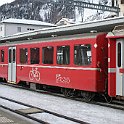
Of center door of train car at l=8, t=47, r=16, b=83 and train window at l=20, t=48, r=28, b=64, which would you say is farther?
center door of train car at l=8, t=47, r=16, b=83

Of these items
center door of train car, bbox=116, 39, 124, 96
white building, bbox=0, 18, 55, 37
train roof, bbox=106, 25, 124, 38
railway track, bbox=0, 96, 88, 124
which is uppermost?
white building, bbox=0, 18, 55, 37

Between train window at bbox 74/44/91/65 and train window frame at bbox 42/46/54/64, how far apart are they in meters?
2.29

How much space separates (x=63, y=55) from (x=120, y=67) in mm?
3956

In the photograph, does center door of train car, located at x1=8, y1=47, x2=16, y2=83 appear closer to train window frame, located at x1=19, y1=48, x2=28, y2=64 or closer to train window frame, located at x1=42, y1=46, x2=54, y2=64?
train window frame, located at x1=19, y1=48, x2=28, y2=64

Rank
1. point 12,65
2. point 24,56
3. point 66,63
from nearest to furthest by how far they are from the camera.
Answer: point 66,63 < point 24,56 < point 12,65

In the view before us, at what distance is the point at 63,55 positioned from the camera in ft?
52.0

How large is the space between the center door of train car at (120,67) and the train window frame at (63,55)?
10.6 feet

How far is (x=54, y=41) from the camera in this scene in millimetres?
16594

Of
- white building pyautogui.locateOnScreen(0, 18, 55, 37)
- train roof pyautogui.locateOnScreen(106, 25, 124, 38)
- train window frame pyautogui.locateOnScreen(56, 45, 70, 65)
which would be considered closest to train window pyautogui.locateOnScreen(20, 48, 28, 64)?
train window frame pyautogui.locateOnScreen(56, 45, 70, 65)

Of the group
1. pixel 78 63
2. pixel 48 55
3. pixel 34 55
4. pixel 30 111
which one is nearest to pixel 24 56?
pixel 34 55

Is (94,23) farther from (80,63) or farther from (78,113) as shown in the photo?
(78,113)

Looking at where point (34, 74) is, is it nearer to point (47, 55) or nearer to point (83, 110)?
point (47, 55)

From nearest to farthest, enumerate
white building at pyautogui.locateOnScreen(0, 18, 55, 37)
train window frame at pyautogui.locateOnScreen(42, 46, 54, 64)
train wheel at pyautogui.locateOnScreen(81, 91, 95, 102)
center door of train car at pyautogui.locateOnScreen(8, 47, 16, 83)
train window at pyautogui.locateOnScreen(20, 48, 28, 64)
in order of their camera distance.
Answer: train wheel at pyautogui.locateOnScreen(81, 91, 95, 102)
train window frame at pyautogui.locateOnScreen(42, 46, 54, 64)
train window at pyautogui.locateOnScreen(20, 48, 28, 64)
center door of train car at pyautogui.locateOnScreen(8, 47, 16, 83)
white building at pyautogui.locateOnScreen(0, 18, 55, 37)

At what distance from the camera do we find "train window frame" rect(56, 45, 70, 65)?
50.6 ft
